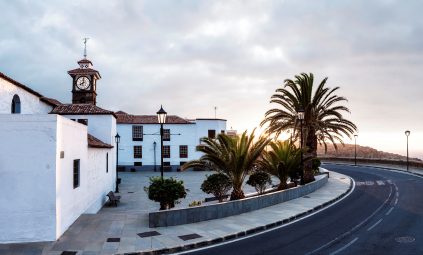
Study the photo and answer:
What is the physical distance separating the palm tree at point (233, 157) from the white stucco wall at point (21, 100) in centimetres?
1049

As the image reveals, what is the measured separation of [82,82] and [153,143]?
744 inches

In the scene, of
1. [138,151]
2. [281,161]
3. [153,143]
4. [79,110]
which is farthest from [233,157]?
[138,151]

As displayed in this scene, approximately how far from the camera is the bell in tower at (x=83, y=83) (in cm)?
3316

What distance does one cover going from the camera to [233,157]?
18344mm

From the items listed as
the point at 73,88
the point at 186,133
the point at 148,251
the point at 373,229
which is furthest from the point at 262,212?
the point at 186,133

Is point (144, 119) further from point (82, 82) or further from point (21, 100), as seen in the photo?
point (21, 100)

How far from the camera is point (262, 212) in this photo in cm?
1711

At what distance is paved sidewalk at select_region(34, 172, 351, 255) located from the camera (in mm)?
11375

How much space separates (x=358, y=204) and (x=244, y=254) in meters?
11.3

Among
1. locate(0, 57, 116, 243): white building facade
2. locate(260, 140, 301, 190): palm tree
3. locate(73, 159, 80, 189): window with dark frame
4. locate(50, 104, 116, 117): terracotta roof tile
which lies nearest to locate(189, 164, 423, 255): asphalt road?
locate(260, 140, 301, 190): palm tree

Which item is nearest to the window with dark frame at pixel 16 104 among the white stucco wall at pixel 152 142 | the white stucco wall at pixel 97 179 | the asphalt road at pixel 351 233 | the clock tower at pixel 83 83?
the white stucco wall at pixel 97 179

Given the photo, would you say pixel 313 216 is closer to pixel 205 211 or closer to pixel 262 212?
pixel 262 212

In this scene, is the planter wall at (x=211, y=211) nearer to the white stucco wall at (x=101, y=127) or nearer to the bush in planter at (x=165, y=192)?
the bush in planter at (x=165, y=192)

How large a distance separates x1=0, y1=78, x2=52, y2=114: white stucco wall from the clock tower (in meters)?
7.15
